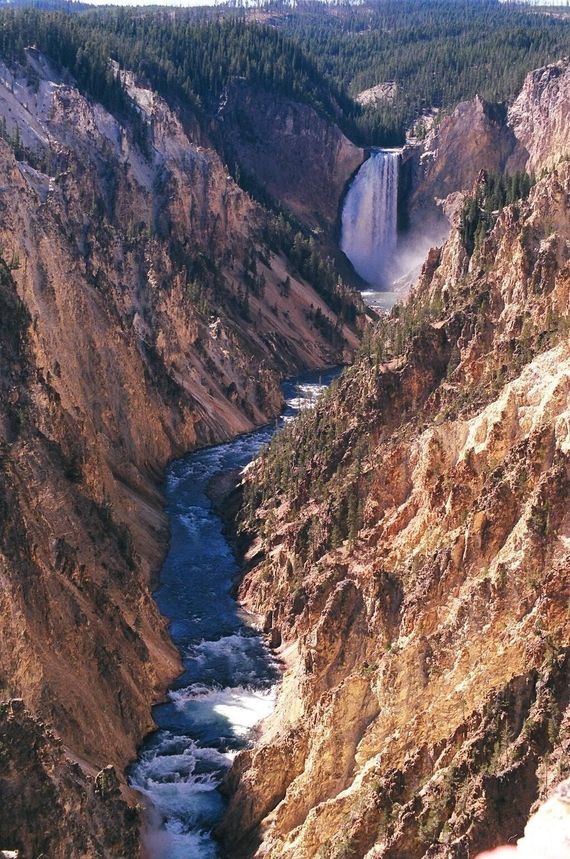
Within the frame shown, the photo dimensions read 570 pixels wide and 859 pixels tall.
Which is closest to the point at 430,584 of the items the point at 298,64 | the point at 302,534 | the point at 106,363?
the point at 302,534

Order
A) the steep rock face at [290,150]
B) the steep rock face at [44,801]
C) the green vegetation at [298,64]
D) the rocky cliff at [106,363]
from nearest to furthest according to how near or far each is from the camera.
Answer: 1. the steep rock face at [44,801]
2. the rocky cliff at [106,363]
3. the green vegetation at [298,64]
4. the steep rock face at [290,150]

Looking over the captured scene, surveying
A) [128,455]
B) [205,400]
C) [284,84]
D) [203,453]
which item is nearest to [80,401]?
[128,455]

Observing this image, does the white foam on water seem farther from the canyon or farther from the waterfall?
the waterfall

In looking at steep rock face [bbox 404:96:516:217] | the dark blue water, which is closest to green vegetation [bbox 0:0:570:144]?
steep rock face [bbox 404:96:516:217]

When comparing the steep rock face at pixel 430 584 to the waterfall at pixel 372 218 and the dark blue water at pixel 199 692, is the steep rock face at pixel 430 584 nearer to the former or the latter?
the dark blue water at pixel 199 692

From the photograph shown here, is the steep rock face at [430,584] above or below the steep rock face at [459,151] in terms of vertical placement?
below

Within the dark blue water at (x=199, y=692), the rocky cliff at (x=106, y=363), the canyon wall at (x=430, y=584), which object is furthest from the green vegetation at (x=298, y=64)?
the dark blue water at (x=199, y=692)

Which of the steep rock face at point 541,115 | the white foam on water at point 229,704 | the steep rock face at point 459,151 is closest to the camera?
the white foam on water at point 229,704

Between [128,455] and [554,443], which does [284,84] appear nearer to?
[128,455]
